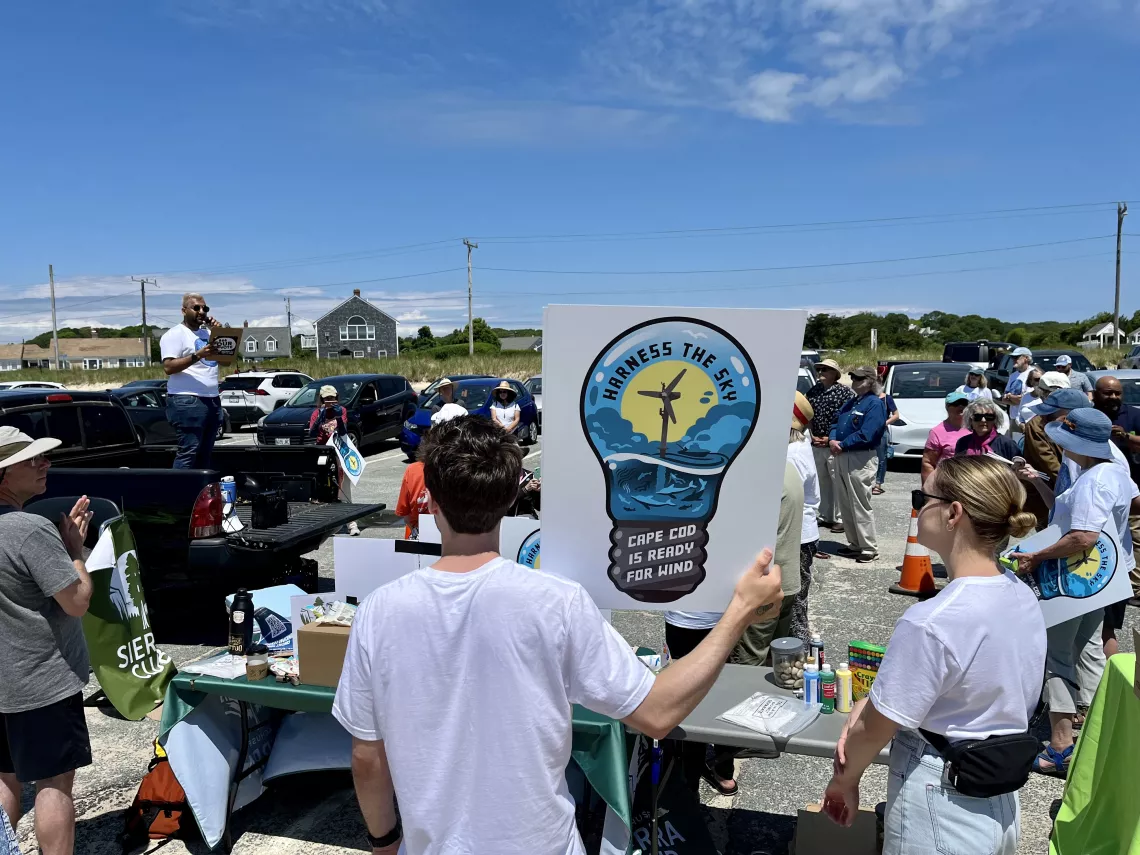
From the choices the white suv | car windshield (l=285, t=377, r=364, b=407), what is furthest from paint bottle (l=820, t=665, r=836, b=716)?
the white suv

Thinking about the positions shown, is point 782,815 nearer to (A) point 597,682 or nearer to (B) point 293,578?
(A) point 597,682

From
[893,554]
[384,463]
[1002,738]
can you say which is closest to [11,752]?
[1002,738]

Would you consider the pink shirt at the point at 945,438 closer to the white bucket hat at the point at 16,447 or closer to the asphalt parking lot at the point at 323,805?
the asphalt parking lot at the point at 323,805

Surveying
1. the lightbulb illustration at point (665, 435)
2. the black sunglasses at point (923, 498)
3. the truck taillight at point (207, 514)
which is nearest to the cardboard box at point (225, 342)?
the truck taillight at point (207, 514)

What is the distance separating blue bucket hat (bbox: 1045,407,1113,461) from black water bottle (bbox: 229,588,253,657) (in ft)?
13.5

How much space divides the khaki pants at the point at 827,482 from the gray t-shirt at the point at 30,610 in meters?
7.02

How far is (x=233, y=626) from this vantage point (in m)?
3.93

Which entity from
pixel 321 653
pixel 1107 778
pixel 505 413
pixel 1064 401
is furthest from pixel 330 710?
pixel 505 413

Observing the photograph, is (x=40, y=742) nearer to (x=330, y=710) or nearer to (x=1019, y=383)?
(x=330, y=710)

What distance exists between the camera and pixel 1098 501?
13.4 ft

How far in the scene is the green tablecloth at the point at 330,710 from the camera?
3.05m

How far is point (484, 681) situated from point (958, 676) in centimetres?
123

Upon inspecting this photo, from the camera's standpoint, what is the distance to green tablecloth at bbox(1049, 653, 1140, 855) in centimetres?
258

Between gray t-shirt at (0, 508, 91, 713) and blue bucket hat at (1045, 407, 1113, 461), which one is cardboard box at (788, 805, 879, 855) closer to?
blue bucket hat at (1045, 407, 1113, 461)
